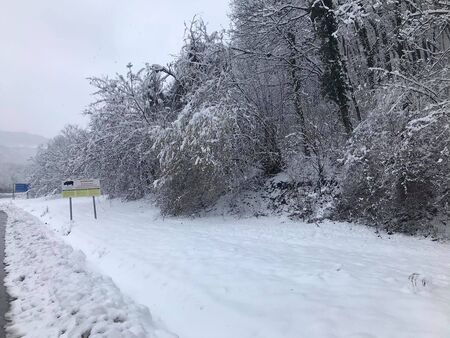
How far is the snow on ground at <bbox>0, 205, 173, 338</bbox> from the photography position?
16.8 ft

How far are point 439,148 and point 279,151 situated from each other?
8098 mm

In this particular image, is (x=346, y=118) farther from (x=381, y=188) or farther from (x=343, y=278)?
(x=343, y=278)

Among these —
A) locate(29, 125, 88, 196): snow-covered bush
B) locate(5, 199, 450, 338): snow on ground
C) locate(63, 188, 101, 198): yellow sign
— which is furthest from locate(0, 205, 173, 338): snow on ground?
locate(29, 125, 88, 196): snow-covered bush

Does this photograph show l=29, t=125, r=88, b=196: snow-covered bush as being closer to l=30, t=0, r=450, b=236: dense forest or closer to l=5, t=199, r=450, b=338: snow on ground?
l=30, t=0, r=450, b=236: dense forest

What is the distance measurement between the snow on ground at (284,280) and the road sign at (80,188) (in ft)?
19.4

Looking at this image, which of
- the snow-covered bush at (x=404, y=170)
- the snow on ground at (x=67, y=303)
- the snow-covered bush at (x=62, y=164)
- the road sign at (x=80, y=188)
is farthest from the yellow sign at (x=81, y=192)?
the snow-covered bush at (x=404, y=170)

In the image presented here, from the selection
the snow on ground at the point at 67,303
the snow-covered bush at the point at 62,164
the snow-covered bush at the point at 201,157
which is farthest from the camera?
the snow-covered bush at the point at 62,164

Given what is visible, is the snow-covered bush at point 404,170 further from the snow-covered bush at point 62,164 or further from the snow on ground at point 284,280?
Result: the snow-covered bush at point 62,164

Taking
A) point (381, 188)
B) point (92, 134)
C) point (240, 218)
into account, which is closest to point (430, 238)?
point (381, 188)

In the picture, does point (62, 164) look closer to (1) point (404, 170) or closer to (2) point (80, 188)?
(2) point (80, 188)

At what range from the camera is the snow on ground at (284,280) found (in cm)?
A: 496

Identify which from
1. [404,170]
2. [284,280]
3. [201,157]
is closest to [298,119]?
[201,157]

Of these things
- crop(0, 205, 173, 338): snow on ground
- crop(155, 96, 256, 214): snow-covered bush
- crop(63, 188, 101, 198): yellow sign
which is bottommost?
crop(0, 205, 173, 338): snow on ground

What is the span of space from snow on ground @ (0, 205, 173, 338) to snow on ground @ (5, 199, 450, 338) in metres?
0.45
